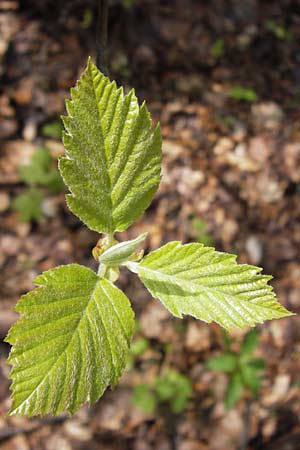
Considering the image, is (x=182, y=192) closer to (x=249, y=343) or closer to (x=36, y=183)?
(x=36, y=183)

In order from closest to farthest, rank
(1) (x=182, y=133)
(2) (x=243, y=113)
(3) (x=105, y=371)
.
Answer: (3) (x=105, y=371) → (1) (x=182, y=133) → (2) (x=243, y=113)

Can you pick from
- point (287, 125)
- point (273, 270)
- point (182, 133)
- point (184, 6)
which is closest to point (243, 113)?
point (287, 125)

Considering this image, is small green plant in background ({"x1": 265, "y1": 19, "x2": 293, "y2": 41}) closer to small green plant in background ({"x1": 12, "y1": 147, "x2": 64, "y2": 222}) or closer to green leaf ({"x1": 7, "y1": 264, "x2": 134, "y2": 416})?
small green plant in background ({"x1": 12, "y1": 147, "x2": 64, "y2": 222})

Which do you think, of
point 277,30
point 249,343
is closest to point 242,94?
point 277,30

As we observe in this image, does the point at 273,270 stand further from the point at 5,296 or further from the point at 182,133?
the point at 5,296

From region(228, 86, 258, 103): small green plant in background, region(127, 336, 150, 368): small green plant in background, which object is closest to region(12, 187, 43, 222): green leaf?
region(127, 336, 150, 368): small green plant in background

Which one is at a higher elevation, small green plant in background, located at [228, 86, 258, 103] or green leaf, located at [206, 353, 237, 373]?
small green plant in background, located at [228, 86, 258, 103]
